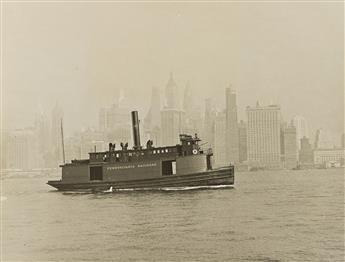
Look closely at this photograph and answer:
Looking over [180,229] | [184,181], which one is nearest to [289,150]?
[184,181]

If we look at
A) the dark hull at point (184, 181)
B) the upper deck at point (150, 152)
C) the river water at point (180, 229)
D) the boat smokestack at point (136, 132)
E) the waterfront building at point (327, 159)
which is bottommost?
the river water at point (180, 229)

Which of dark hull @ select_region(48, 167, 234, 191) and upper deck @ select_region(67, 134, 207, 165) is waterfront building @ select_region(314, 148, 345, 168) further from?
upper deck @ select_region(67, 134, 207, 165)

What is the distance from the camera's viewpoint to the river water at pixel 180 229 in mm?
11930

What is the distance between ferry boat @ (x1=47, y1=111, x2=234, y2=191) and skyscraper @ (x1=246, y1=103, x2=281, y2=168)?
1783 millimetres

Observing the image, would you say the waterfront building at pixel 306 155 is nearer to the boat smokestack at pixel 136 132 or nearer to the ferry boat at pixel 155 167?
the ferry boat at pixel 155 167

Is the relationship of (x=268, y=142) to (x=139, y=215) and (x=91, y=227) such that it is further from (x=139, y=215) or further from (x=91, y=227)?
(x=91, y=227)

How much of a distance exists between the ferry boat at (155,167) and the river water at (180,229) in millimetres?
3678

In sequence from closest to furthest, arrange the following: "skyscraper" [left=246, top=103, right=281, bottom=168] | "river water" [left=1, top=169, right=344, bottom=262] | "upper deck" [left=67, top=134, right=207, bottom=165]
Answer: "river water" [left=1, top=169, right=344, bottom=262] < "skyscraper" [left=246, top=103, right=281, bottom=168] < "upper deck" [left=67, top=134, right=207, bottom=165]

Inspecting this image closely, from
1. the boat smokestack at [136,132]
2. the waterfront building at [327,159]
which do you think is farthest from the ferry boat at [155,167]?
the waterfront building at [327,159]

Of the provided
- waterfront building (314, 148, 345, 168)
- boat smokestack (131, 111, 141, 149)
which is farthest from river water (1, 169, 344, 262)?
boat smokestack (131, 111, 141, 149)

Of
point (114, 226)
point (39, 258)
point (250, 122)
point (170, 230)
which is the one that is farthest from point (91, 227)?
point (250, 122)

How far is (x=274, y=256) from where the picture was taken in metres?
11.5

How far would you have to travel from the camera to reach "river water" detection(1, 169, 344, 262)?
11930 mm

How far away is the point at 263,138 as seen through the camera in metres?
26.5
